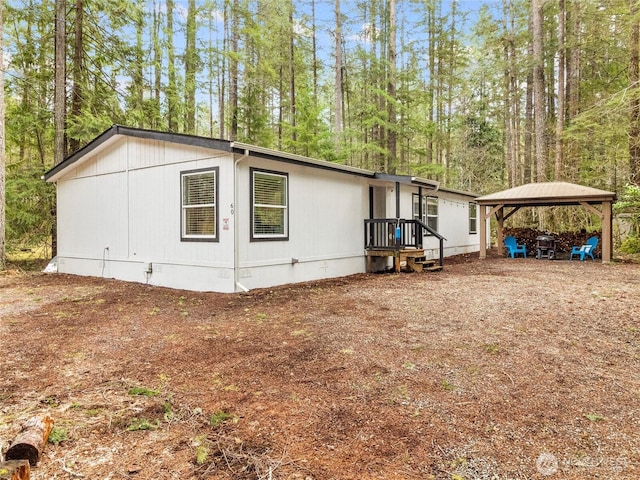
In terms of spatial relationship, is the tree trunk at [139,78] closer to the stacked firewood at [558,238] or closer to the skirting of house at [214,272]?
the skirting of house at [214,272]

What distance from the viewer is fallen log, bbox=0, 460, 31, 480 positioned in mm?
1681

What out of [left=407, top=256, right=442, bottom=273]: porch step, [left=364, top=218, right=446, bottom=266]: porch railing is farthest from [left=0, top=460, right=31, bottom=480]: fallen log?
[left=407, top=256, right=442, bottom=273]: porch step

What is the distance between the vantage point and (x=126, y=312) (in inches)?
229

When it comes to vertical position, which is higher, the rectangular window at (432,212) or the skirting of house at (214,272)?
the rectangular window at (432,212)

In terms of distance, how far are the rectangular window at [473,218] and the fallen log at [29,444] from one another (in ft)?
56.0

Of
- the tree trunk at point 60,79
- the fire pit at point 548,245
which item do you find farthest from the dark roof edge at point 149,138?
the fire pit at point 548,245

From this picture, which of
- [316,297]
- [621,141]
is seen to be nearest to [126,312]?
[316,297]

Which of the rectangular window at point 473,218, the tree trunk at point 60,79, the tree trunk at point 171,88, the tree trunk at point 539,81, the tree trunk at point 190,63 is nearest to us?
the tree trunk at point 60,79

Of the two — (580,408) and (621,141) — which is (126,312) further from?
(621,141)

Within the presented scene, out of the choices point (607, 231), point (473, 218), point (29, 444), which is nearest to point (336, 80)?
point (473, 218)

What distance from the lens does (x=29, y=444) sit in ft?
6.77

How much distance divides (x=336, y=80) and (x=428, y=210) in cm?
630

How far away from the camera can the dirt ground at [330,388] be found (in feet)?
6.99

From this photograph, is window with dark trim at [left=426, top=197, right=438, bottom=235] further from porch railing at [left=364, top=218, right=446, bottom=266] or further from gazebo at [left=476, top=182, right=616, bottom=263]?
porch railing at [left=364, top=218, right=446, bottom=266]
